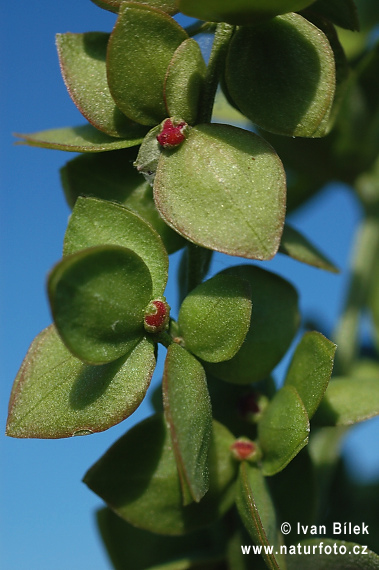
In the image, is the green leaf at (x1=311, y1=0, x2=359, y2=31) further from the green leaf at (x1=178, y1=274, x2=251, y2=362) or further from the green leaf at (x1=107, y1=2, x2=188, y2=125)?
the green leaf at (x1=178, y1=274, x2=251, y2=362)

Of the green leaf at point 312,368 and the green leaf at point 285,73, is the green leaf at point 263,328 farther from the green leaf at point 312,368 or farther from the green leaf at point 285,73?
the green leaf at point 285,73

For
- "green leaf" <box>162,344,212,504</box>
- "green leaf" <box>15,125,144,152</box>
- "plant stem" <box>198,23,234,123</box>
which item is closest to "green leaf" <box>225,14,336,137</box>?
"plant stem" <box>198,23,234,123</box>

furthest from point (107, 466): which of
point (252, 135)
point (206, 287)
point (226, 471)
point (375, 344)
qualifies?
point (375, 344)

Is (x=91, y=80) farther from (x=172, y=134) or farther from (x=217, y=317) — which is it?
(x=217, y=317)

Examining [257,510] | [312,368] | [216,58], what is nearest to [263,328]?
[312,368]

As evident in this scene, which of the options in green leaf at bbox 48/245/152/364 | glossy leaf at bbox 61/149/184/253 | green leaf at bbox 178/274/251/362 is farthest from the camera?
glossy leaf at bbox 61/149/184/253

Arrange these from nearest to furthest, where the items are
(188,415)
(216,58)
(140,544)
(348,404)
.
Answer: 1. (188,415)
2. (216,58)
3. (348,404)
4. (140,544)
